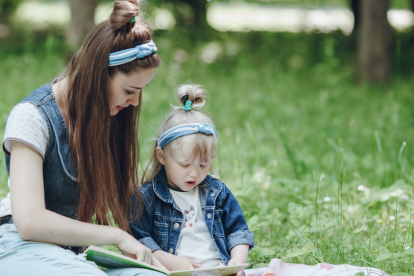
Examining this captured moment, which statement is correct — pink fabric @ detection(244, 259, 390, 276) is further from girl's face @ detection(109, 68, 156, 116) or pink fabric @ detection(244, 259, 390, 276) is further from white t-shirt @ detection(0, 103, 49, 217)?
white t-shirt @ detection(0, 103, 49, 217)

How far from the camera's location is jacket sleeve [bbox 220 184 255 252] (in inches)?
85.1

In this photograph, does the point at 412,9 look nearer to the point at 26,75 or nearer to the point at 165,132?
the point at 26,75

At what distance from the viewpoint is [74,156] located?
190 cm

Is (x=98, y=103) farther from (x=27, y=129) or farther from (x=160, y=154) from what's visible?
(x=160, y=154)

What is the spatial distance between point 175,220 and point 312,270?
2.31ft

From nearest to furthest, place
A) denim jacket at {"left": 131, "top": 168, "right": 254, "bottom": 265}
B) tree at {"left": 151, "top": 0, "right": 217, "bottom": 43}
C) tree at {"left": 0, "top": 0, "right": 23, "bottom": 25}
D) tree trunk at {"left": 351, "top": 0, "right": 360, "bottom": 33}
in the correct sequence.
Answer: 1. denim jacket at {"left": 131, "top": 168, "right": 254, "bottom": 265}
2. tree at {"left": 151, "top": 0, "right": 217, "bottom": 43}
3. tree trunk at {"left": 351, "top": 0, "right": 360, "bottom": 33}
4. tree at {"left": 0, "top": 0, "right": 23, "bottom": 25}

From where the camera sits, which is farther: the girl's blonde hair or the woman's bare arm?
the girl's blonde hair

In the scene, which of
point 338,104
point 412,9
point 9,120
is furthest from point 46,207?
point 412,9

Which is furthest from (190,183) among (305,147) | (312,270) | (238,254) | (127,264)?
(305,147)

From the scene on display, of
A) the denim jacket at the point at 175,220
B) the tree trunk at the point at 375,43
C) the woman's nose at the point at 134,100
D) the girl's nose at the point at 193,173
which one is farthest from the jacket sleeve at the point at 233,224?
the tree trunk at the point at 375,43

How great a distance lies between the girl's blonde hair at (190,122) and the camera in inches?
82.4

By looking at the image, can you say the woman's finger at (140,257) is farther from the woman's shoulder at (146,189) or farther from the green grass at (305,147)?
the green grass at (305,147)

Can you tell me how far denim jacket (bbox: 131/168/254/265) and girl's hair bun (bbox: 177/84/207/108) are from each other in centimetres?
36

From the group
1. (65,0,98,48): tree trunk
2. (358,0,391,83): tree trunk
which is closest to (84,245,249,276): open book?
(65,0,98,48): tree trunk
